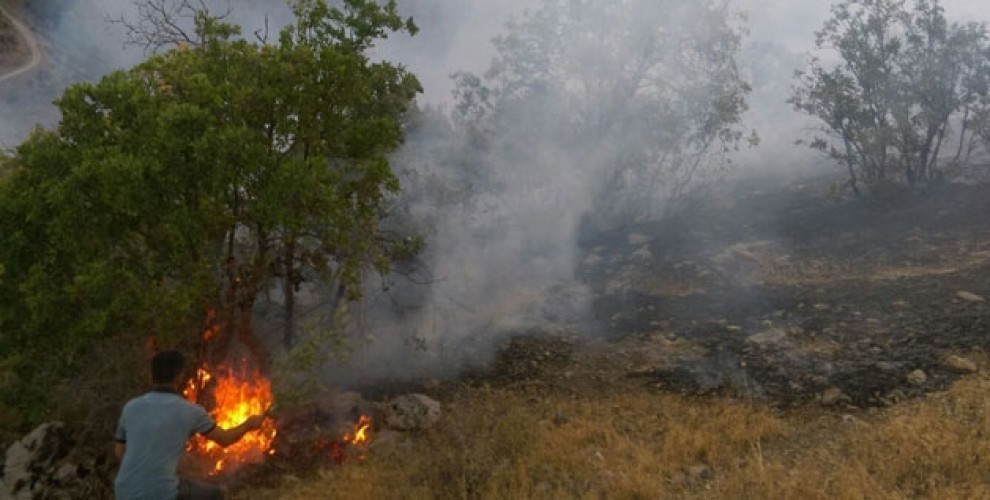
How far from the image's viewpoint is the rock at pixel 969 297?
8.08 metres

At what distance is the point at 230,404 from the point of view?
573cm

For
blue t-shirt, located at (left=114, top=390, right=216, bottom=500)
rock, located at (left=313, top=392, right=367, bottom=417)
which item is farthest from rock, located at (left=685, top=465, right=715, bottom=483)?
blue t-shirt, located at (left=114, top=390, right=216, bottom=500)

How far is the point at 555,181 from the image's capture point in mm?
14273

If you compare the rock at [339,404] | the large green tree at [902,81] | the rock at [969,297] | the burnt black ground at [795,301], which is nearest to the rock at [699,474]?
the burnt black ground at [795,301]

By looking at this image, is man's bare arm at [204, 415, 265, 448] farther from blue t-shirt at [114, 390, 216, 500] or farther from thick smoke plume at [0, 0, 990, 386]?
thick smoke plume at [0, 0, 990, 386]

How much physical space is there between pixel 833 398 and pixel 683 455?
187cm

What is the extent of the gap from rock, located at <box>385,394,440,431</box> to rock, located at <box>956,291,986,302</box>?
6348 mm

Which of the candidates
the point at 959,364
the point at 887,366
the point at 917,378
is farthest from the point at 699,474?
the point at 959,364

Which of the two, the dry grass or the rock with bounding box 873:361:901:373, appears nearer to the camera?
the dry grass

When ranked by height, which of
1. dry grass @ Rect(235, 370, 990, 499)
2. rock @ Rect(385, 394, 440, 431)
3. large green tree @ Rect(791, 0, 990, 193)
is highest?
large green tree @ Rect(791, 0, 990, 193)

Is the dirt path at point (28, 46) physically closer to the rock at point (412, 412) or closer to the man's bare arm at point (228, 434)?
the rock at point (412, 412)

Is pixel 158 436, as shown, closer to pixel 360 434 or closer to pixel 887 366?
pixel 360 434

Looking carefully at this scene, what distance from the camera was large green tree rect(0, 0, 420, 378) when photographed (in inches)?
182

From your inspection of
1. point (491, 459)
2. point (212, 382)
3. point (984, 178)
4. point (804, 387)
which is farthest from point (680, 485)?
point (984, 178)
